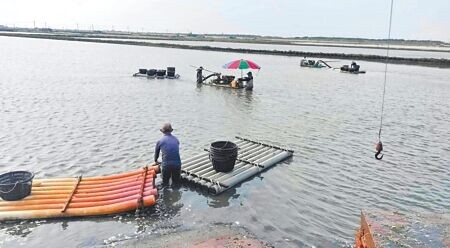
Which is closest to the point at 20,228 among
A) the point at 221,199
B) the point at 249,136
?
the point at 221,199

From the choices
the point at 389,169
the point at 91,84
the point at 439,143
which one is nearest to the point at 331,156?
the point at 389,169

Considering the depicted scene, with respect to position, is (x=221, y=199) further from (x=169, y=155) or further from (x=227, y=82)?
(x=227, y=82)

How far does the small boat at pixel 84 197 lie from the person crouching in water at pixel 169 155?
40 cm

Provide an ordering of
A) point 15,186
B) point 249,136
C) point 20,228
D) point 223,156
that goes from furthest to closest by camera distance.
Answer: point 249,136
point 223,156
point 15,186
point 20,228

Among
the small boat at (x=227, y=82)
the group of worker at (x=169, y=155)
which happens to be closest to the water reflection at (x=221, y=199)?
the group of worker at (x=169, y=155)

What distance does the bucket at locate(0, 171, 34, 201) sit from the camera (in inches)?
338

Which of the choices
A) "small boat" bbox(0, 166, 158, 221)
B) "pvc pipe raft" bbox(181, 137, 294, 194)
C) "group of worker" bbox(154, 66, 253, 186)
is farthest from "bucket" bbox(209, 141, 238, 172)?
"small boat" bbox(0, 166, 158, 221)

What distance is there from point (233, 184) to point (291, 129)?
794 cm

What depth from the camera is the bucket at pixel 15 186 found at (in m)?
8.58

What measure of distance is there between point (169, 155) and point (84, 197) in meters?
2.27

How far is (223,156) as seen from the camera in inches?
432

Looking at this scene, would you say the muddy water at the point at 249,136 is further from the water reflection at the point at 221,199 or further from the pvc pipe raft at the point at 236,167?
the pvc pipe raft at the point at 236,167

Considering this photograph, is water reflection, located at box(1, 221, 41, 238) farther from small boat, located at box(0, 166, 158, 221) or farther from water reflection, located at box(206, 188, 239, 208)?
water reflection, located at box(206, 188, 239, 208)

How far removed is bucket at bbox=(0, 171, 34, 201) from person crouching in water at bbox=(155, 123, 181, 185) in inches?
121
